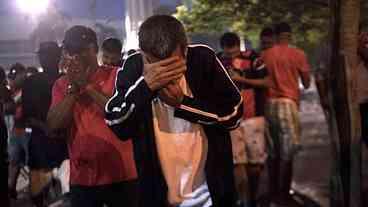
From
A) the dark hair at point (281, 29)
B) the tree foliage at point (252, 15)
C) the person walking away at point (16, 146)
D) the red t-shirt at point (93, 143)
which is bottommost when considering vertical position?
the person walking away at point (16, 146)

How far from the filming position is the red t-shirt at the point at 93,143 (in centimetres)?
425

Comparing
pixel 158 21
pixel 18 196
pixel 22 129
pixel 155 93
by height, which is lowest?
pixel 18 196

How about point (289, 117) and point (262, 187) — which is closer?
point (289, 117)

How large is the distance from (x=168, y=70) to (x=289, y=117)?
489cm

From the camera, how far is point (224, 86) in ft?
10.8

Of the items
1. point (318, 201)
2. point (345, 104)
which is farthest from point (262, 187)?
point (345, 104)

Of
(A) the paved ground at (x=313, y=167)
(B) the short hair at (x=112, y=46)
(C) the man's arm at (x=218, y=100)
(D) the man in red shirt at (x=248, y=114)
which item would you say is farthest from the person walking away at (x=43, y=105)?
(A) the paved ground at (x=313, y=167)

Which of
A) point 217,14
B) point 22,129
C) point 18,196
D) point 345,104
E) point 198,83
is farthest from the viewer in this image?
point 217,14

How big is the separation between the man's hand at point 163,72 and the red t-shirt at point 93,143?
1.23 metres

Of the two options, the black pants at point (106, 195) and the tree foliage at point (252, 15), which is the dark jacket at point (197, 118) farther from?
the tree foliage at point (252, 15)

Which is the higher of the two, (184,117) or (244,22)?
(244,22)

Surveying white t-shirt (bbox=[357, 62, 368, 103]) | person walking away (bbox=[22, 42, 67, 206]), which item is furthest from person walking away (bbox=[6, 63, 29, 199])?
white t-shirt (bbox=[357, 62, 368, 103])

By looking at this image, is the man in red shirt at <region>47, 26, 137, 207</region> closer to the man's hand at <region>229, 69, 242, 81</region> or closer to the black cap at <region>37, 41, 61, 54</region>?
the black cap at <region>37, 41, 61, 54</region>

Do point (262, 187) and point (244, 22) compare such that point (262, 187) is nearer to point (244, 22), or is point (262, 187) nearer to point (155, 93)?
point (244, 22)
